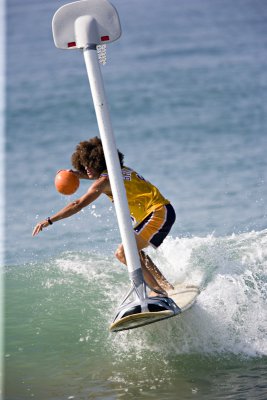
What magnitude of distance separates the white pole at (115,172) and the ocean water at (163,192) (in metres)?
0.91

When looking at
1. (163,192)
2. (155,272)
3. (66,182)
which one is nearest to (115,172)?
(66,182)

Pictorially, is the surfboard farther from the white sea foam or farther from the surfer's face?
the surfer's face

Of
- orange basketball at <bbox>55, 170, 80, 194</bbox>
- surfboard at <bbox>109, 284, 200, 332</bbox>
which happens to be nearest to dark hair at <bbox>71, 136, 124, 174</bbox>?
orange basketball at <bbox>55, 170, 80, 194</bbox>

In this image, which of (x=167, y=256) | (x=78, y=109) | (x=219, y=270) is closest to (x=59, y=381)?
(x=219, y=270)

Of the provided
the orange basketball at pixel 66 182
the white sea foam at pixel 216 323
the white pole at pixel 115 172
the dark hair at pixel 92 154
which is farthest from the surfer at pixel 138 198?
the white pole at pixel 115 172

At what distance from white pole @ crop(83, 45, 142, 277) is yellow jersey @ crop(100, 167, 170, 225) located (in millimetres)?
776

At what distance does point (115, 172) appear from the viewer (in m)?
5.71

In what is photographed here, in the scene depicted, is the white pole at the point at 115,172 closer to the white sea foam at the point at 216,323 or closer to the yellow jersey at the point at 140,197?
the yellow jersey at the point at 140,197

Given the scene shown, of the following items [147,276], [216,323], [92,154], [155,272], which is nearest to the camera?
[92,154]

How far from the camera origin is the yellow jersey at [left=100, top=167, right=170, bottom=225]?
6.51 meters

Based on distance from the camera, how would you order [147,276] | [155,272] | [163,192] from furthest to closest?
[163,192] < [155,272] < [147,276]

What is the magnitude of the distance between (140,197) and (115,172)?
88cm

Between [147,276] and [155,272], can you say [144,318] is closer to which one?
[147,276]

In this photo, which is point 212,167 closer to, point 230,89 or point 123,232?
point 230,89
